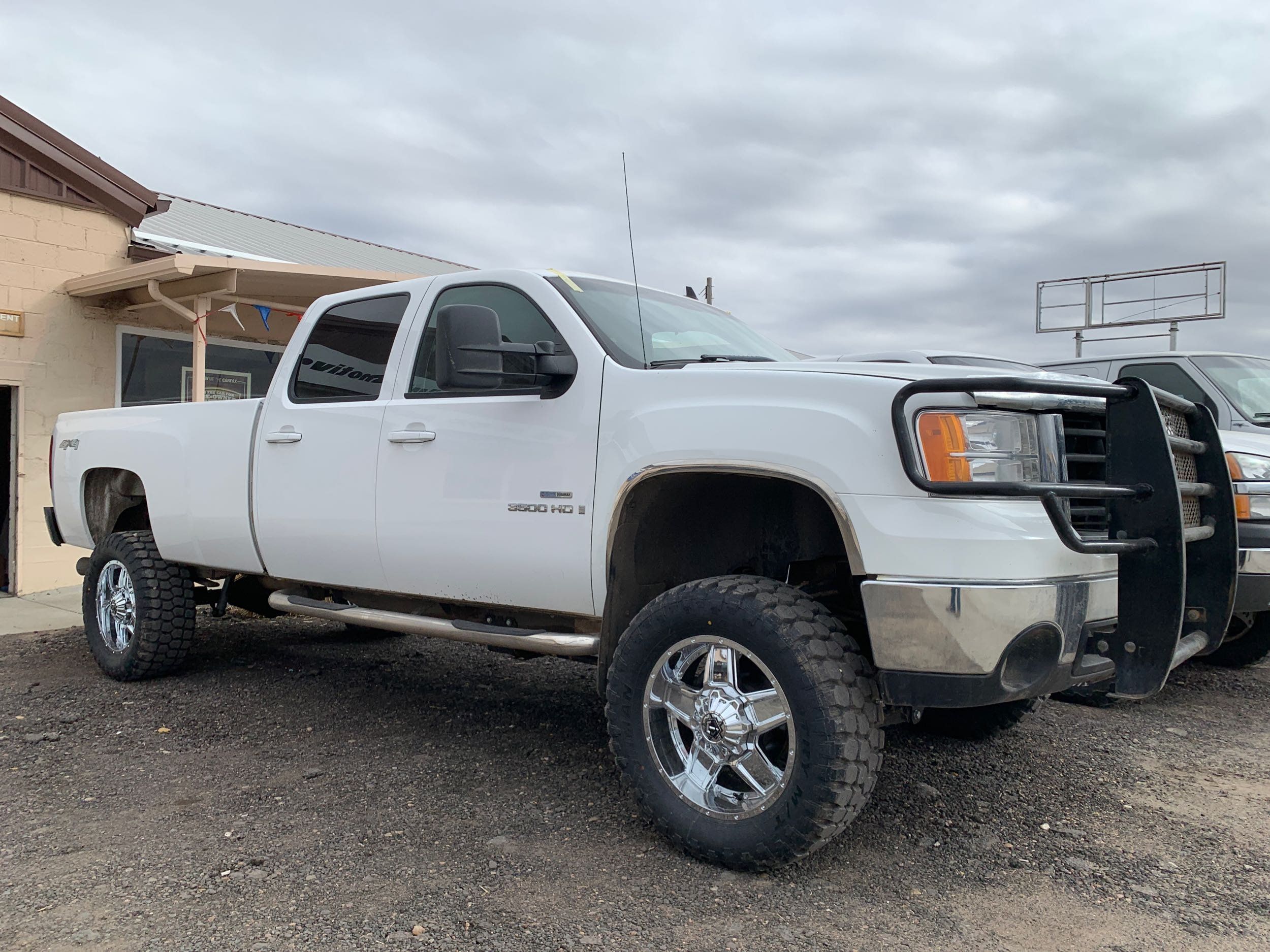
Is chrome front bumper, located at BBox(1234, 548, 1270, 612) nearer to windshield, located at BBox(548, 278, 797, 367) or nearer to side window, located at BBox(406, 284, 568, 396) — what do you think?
windshield, located at BBox(548, 278, 797, 367)

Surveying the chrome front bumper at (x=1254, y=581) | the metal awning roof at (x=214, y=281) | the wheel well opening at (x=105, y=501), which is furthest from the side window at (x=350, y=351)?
the chrome front bumper at (x=1254, y=581)

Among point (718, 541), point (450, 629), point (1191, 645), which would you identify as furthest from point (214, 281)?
point (1191, 645)

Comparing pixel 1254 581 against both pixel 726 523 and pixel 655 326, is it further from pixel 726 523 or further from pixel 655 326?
pixel 655 326

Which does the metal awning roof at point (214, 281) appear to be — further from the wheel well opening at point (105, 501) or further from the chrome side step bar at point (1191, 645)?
the chrome side step bar at point (1191, 645)

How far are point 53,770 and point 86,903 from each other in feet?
4.97

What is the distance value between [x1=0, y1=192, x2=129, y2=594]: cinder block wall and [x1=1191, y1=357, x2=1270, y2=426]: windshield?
9555mm

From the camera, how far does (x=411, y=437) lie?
4.20 meters

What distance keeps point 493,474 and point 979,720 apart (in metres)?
2.39

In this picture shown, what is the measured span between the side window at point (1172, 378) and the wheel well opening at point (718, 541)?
4649 millimetres

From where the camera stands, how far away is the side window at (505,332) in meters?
3.93

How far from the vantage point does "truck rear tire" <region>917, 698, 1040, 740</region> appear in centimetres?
439

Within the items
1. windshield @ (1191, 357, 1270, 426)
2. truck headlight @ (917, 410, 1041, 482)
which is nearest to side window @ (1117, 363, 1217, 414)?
windshield @ (1191, 357, 1270, 426)

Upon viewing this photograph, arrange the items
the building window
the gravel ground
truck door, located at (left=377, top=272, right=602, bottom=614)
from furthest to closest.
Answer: the building window → truck door, located at (left=377, top=272, right=602, bottom=614) → the gravel ground

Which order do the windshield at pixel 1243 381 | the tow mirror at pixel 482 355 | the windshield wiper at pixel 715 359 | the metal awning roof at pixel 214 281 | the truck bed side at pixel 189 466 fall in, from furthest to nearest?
the metal awning roof at pixel 214 281
the windshield at pixel 1243 381
the truck bed side at pixel 189 466
the windshield wiper at pixel 715 359
the tow mirror at pixel 482 355
